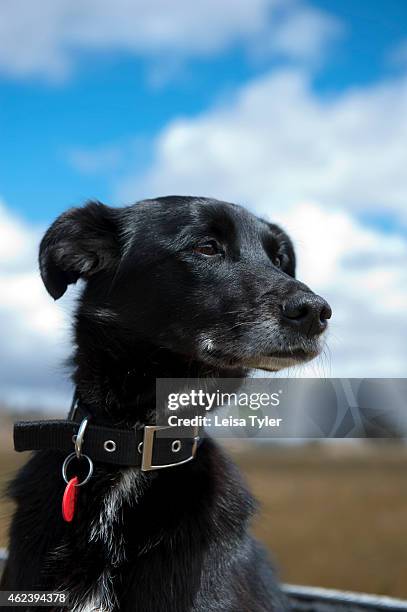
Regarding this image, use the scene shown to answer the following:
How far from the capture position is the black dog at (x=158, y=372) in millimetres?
2789

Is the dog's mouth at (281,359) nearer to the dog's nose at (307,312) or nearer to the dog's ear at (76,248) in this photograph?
the dog's nose at (307,312)

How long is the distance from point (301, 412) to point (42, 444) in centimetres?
117

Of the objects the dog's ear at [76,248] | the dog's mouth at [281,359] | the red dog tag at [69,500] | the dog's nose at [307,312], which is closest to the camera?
the red dog tag at [69,500]

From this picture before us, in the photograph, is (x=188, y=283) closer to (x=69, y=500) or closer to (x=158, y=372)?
(x=158, y=372)

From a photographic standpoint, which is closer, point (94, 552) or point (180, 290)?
point (94, 552)

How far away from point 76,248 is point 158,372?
729 millimetres

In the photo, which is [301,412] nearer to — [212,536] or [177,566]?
[212,536]

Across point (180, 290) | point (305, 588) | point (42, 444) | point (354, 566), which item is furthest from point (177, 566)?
point (354, 566)

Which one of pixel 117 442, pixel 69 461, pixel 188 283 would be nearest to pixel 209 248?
pixel 188 283

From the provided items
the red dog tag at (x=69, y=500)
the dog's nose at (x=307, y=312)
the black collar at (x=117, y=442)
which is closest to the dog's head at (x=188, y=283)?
the dog's nose at (x=307, y=312)

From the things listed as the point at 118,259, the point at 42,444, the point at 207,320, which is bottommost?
the point at 42,444

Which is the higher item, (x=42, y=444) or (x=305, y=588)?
(x=42, y=444)

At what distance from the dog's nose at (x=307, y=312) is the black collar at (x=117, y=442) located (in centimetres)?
66

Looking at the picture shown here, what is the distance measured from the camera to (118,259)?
3.38 metres
